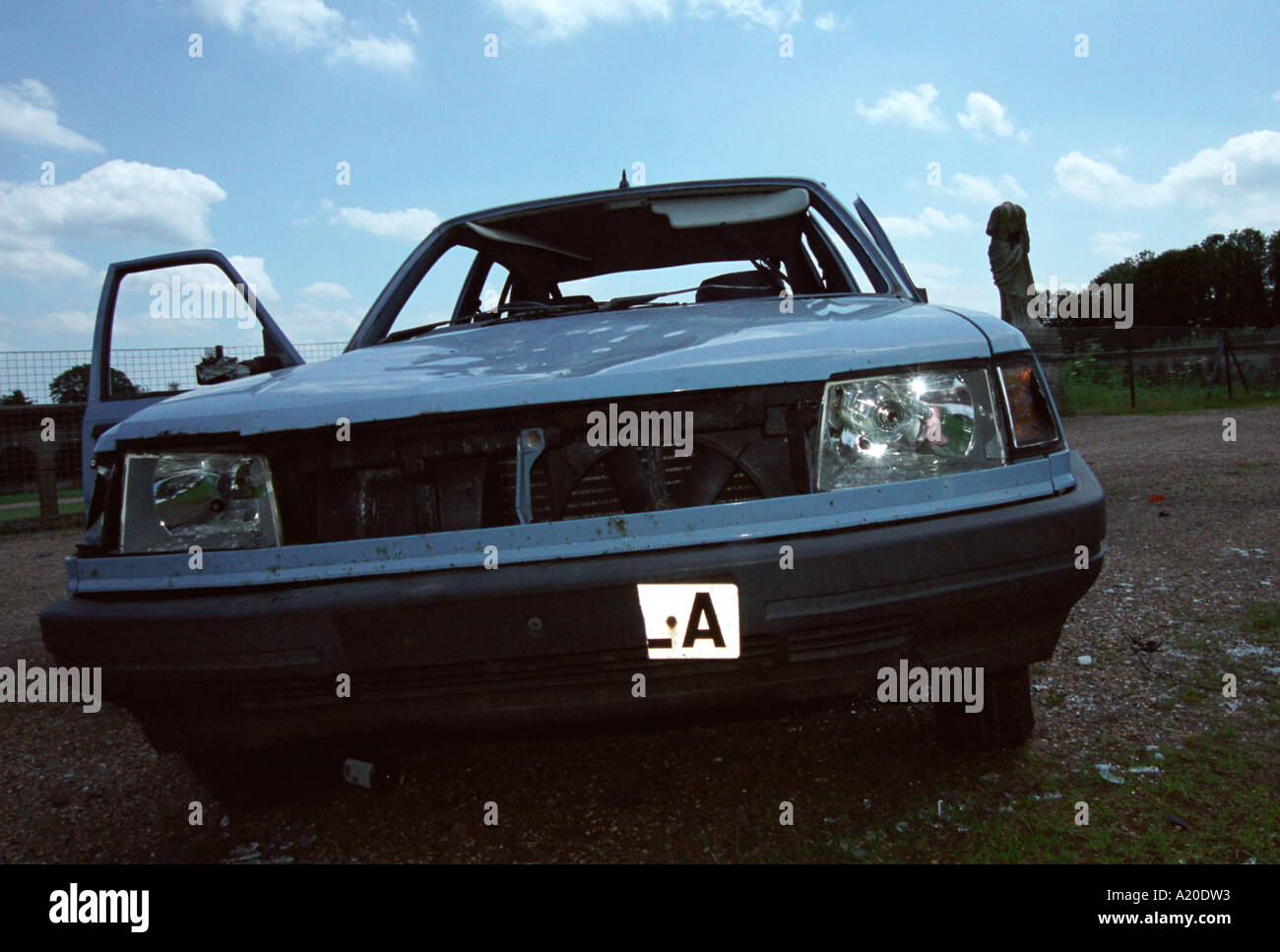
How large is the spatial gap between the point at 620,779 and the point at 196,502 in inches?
49.6

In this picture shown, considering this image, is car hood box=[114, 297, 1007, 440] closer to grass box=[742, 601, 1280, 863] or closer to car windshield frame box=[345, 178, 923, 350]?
car windshield frame box=[345, 178, 923, 350]

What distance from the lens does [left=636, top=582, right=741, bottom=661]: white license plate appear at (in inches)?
61.0

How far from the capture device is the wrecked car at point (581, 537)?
1582mm

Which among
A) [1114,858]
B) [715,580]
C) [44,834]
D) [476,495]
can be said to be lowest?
[44,834]

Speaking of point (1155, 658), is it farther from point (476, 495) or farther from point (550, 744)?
point (476, 495)

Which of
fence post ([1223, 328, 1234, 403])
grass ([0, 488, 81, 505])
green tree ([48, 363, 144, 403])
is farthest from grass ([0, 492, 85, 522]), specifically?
fence post ([1223, 328, 1234, 403])

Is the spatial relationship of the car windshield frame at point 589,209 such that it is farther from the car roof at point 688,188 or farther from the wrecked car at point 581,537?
the wrecked car at point 581,537

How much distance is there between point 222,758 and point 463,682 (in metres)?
0.70

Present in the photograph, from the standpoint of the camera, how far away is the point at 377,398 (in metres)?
1.72

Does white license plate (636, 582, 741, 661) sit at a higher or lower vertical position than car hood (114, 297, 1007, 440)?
lower

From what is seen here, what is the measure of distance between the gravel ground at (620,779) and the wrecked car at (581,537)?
277 millimetres

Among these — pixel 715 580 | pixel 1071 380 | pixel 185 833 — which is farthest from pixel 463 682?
pixel 1071 380

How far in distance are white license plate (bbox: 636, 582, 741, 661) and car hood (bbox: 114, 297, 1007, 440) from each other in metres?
0.38

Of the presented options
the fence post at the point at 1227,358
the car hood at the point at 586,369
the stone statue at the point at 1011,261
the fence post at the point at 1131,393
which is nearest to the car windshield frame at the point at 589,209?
the car hood at the point at 586,369
